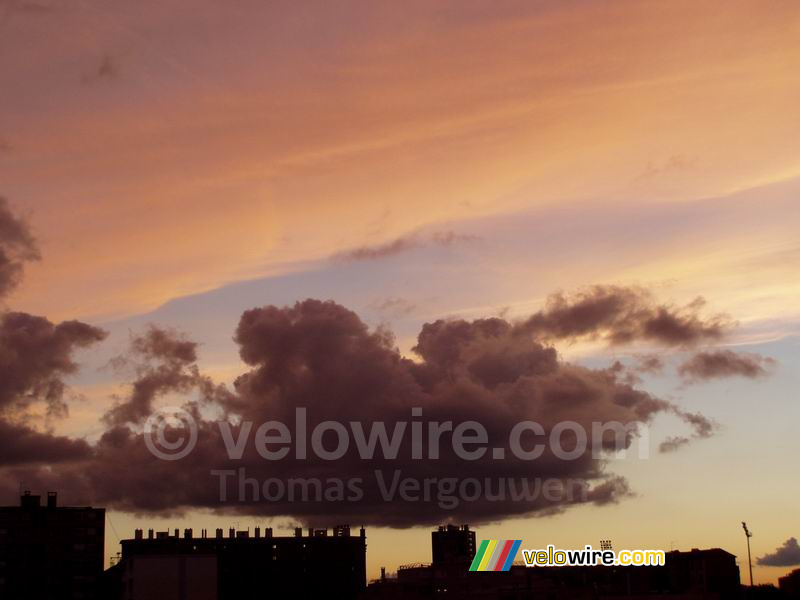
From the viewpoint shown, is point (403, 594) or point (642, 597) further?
point (403, 594)

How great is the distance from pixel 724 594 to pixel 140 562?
100878 millimetres

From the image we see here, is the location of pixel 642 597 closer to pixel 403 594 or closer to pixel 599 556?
pixel 599 556

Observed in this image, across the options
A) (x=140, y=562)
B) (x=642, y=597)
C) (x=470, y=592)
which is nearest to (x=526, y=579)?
(x=470, y=592)

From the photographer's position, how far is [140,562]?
650 ft

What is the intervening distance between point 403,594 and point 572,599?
29.3 m

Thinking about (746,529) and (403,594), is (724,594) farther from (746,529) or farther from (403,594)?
(403,594)

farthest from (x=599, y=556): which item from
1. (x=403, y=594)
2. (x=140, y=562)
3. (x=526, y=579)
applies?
(x=140, y=562)

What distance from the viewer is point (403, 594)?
632ft

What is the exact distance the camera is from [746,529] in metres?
194

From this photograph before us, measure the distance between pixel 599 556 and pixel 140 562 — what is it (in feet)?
261

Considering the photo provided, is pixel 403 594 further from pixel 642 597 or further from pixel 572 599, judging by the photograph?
pixel 642 597

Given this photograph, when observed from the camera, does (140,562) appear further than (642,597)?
Yes

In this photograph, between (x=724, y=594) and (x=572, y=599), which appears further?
(x=724, y=594)

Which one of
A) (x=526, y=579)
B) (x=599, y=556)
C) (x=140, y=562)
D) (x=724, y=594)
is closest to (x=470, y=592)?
(x=526, y=579)
